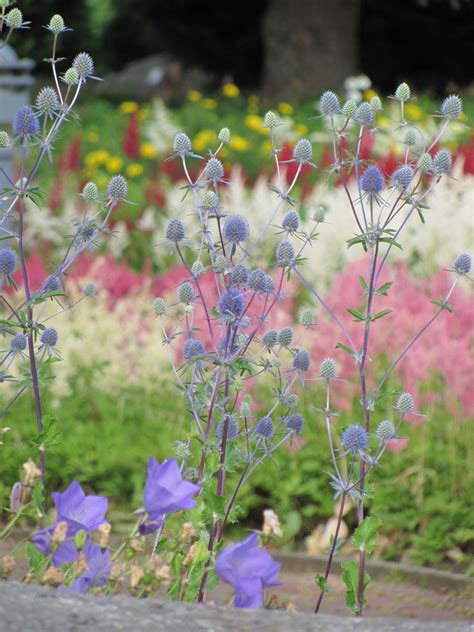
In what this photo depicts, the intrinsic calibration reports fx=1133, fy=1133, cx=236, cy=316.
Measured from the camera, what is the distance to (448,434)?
4.25 metres

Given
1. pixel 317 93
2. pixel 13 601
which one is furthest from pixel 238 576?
pixel 317 93

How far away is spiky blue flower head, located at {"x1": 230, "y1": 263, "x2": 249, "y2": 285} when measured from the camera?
2.09 m

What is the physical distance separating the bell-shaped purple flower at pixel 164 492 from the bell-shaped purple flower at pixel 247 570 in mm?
103

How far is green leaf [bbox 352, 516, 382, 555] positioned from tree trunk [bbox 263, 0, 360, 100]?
519 inches

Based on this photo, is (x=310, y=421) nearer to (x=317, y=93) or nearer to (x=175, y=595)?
(x=175, y=595)

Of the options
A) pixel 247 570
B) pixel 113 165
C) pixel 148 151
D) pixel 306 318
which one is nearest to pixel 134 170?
pixel 113 165

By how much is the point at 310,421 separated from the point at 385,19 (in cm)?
1282

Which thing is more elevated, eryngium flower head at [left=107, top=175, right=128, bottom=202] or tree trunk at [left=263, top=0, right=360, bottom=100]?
tree trunk at [left=263, top=0, right=360, bottom=100]

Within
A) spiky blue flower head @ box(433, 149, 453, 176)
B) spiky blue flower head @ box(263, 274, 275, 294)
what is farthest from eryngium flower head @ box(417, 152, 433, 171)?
spiky blue flower head @ box(263, 274, 275, 294)

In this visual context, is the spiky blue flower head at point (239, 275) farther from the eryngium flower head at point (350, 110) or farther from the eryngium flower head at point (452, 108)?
the eryngium flower head at point (452, 108)

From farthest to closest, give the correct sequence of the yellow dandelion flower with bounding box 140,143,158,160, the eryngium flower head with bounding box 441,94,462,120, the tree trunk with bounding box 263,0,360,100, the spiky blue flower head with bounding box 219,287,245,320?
the tree trunk with bounding box 263,0,360,100 → the yellow dandelion flower with bounding box 140,143,158,160 → the eryngium flower head with bounding box 441,94,462,120 → the spiky blue flower head with bounding box 219,287,245,320

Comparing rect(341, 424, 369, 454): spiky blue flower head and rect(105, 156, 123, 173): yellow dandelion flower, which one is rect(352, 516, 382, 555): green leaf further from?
rect(105, 156, 123, 173): yellow dandelion flower

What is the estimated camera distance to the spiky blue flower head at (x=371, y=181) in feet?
6.94

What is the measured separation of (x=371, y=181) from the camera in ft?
6.95
